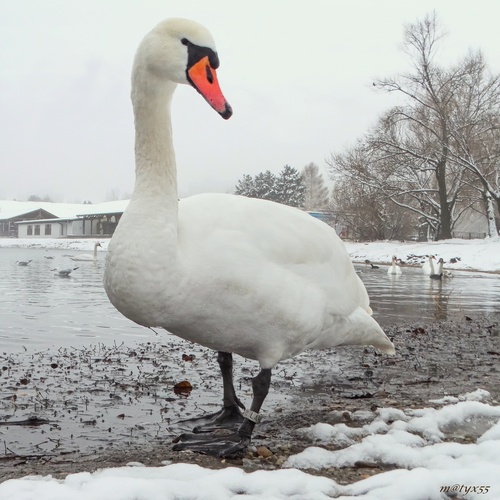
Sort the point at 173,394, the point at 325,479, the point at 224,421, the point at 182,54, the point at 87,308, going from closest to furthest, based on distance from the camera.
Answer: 1. the point at 325,479
2. the point at 182,54
3. the point at 224,421
4. the point at 173,394
5. the point at 87,308

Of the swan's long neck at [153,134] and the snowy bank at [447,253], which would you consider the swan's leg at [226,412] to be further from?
the snowy bank at [447,253]

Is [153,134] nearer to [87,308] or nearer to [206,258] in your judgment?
[206,258]

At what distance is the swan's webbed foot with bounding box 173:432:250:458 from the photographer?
3.32 m

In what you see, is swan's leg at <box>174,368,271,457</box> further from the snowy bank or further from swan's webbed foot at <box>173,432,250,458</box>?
the snowy bank

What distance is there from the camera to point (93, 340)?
22.5ft

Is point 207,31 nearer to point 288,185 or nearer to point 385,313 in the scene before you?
point 385,313

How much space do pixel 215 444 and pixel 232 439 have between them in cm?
11

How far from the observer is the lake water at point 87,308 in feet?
23.2

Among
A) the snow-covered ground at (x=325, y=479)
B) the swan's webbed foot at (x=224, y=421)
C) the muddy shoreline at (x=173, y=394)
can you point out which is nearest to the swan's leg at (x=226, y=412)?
the swan's webbed foot at (x=224, y=421)

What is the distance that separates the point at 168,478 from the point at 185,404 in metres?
1.54

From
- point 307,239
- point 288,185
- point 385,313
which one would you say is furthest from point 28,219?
point 307,239

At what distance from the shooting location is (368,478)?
2.73 meters

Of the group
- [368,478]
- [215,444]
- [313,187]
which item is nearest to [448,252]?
[215,444]

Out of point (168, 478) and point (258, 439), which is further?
point (258, 439)
